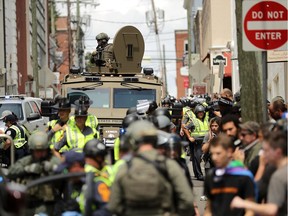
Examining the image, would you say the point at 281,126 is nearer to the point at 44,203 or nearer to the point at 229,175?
the point at 229,175

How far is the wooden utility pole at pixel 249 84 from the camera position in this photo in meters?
15.7

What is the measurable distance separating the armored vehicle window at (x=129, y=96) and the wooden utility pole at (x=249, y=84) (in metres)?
5.32

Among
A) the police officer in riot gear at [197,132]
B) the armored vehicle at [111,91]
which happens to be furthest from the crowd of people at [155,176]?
the police officer in riot gear at [197,132]

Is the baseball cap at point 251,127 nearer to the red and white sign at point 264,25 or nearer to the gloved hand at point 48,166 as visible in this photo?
the red and white sign at point 264,25

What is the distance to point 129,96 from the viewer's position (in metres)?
21.3

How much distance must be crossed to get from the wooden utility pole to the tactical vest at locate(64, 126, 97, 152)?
243 centimetres

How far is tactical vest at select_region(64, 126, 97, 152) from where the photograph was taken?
14.9 m

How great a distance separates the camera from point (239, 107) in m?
17.4

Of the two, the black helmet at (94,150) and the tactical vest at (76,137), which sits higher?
the black helmet at (94,150)

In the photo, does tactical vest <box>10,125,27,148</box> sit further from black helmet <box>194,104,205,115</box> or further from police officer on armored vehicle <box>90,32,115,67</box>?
black helmet <box>194,104,205,115</box>

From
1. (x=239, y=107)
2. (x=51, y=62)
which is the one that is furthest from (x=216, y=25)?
(x=239, y=107)

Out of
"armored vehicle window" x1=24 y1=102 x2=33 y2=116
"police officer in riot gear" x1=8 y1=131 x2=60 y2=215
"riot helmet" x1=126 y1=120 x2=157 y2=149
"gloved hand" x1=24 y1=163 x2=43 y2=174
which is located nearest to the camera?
"riot helmet" x1=126 y1=120 x2=157 y2=149

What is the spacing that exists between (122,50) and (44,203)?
1258cm

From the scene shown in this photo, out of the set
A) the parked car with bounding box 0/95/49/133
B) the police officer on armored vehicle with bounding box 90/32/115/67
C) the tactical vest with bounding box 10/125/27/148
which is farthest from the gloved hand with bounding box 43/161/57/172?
the parked car with bounding box 0/95/49/133
